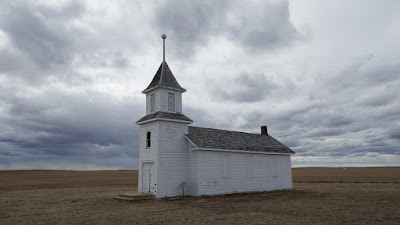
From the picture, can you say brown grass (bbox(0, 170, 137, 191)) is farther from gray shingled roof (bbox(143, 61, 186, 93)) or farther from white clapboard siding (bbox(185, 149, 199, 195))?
gray shingled roof (bbox(143, 61, 186, 93))

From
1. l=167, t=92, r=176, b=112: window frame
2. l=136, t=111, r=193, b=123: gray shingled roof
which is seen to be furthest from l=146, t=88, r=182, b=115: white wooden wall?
l=136, t=111, r=193, b=123: gray shingled roof

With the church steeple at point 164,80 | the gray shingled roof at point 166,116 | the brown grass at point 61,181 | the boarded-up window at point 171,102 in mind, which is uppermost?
the church steeple at point 164,80

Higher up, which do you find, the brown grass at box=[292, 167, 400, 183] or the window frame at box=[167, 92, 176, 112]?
the window frame at box=[167, 92, 176, 112]

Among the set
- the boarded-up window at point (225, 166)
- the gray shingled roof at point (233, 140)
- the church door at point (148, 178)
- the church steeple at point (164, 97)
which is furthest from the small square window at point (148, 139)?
the boarded-up window at point (225, 166)

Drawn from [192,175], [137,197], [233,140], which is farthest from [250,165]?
[137,197]

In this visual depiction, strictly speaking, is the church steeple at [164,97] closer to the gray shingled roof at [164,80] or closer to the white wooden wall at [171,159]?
the gray shingled roof at [164,80]

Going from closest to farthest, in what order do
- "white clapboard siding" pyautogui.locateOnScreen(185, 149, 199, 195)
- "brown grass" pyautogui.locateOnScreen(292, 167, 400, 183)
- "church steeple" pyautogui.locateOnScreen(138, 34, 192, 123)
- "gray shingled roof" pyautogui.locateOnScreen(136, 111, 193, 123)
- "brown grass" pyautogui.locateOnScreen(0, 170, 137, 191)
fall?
"white clapboard siding" pyautogui.locateOnScreen(185, 149, 199, 195) → "gray shingled roof" pyautogui.locateOnScreen(136, 111, 193, 123) → "church steeple" pyautogui.locateOnScreen(138, 34, 192, 123) → "brown grass" pyautogui.locateOnScreen(0, 170, 137, 191) → "brown grass" pyautogui.locateOnScreen(292, 167, 400, 183)

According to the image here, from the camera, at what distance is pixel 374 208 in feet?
58.6

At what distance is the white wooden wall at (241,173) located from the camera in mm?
25766

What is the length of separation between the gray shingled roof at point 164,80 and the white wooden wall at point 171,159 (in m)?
3.09

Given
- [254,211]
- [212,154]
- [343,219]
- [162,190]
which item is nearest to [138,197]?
[162,190]

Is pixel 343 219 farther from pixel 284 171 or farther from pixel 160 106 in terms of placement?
pixel 284 171

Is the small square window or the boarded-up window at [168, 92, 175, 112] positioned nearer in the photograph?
the small square window

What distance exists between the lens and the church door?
25.2 metres
